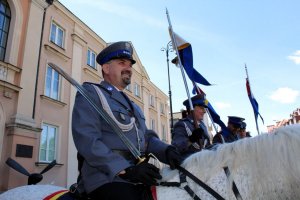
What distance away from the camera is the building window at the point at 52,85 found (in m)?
12.8

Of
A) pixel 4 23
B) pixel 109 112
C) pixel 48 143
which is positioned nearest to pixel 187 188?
pixel 109 112

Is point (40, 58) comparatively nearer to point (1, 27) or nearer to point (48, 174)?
point (1, 27)

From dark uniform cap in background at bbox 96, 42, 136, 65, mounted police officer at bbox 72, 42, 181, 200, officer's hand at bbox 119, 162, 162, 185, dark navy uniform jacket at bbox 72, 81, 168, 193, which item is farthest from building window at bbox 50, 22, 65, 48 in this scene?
officer's hand at bbox 119, 162, 162, 185

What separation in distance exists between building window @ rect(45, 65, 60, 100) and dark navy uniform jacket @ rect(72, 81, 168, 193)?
11006 millimetres

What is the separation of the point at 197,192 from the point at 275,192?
42 cm

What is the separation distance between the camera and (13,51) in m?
11.1

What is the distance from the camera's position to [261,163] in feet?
5.21

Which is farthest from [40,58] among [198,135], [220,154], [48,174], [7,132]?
[220,154]

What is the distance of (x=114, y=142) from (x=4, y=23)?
11.2m

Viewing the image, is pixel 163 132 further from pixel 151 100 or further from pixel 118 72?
pixel 118 72

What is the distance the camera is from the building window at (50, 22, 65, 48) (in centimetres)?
1388

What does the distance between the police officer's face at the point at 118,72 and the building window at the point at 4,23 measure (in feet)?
31.9

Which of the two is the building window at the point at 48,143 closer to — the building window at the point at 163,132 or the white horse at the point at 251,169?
the white horse at the point at 251,169

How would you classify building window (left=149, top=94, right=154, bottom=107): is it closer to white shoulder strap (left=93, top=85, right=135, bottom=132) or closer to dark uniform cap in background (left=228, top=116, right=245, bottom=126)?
dark uniform cap in background (left=228, top=116, right=245, bottom=126)
